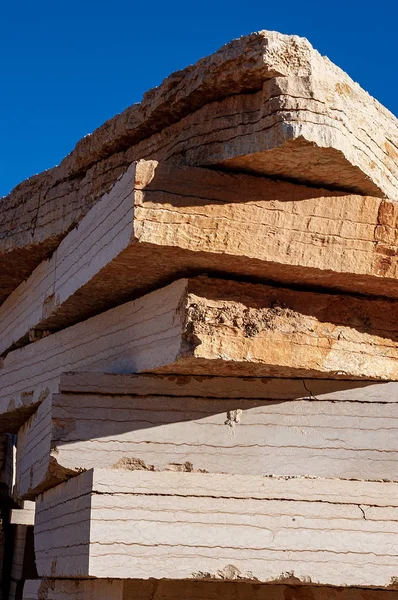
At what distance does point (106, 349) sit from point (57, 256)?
63 centimetres

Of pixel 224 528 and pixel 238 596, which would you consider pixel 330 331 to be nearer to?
pixel 224 528

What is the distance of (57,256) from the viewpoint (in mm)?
3967

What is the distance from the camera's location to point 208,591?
3.13m

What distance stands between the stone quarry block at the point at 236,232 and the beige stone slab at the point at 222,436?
477mm

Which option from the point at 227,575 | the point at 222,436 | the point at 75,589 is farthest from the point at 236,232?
the point at 75,589

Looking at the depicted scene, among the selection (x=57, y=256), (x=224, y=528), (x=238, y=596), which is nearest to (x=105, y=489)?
(x=224, y=528)

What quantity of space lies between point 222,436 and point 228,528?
364mm

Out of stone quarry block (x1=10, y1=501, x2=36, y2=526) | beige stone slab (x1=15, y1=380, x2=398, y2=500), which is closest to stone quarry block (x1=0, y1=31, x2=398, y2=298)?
beige stone slab (x1=15, y1=380, x2=398, y2=500)

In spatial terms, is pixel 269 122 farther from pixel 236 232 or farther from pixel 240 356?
Answer: pixel 240 356

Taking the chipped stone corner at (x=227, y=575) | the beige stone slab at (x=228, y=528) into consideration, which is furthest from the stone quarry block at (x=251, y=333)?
the chipped stone corner at (x=227, y=575)

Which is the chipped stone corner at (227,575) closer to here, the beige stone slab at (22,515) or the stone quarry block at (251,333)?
the stone quarry block at (251,333)

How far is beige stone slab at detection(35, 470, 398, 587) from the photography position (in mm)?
2867

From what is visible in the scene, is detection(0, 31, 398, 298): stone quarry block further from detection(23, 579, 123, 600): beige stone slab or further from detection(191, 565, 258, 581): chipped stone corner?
detection(23, 579, 123, 600): beige stone slab

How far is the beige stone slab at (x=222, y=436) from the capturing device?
3104 millimetres
